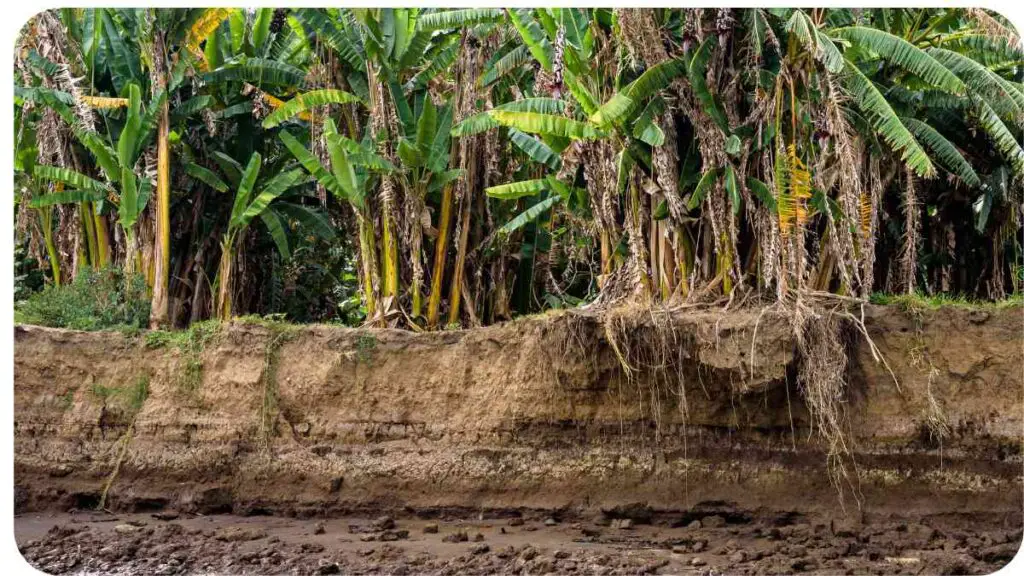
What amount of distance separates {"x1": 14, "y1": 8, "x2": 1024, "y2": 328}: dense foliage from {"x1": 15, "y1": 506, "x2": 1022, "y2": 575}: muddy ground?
2.18 metres

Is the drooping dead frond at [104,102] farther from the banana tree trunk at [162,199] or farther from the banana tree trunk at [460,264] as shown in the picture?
the banana tree trunk at [460,264]

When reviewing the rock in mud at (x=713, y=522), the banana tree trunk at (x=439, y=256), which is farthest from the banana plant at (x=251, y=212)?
the rock in mud at (x=713, y=522)

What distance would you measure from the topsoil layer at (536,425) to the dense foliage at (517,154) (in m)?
0.78

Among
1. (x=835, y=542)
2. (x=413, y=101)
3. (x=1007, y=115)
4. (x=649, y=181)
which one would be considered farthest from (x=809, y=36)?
(x=413, y=101)

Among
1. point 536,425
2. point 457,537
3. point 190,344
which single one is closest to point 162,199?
point 190,344

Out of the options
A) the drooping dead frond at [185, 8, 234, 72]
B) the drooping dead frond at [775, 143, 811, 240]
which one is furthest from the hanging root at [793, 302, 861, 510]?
the drooping dead frond at [185, 8, 234, 72]

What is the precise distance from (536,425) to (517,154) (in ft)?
13.6

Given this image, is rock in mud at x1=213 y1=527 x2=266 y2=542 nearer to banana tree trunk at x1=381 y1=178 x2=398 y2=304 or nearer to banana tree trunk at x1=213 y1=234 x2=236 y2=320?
banana tree trunk at x1=381 y1=178 x2=398 y2=304

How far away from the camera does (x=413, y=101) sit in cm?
1221

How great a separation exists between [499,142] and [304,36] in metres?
2.70

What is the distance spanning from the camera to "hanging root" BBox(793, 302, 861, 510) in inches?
345

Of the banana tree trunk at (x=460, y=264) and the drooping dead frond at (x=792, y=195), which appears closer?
the drooping dead frond at (x=792, y=195)

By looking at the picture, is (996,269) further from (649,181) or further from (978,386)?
(649,181)

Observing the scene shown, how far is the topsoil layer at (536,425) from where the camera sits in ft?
29.8
